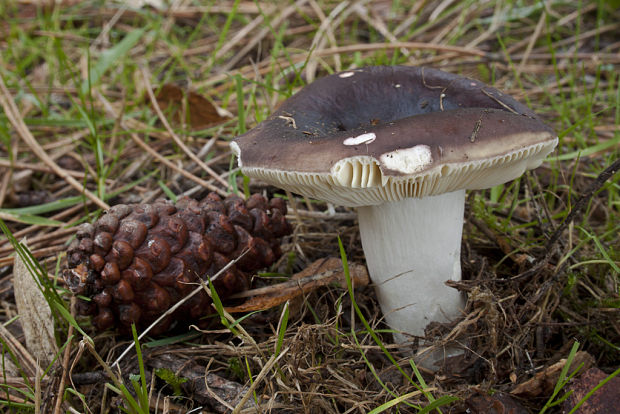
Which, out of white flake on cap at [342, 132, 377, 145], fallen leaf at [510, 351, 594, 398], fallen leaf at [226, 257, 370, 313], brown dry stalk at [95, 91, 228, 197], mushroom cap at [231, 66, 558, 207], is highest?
white flake on cap at [342, 132, 377, 145]

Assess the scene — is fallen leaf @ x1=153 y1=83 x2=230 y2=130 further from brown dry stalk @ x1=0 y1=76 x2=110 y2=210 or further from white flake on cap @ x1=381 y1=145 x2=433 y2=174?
white flake on cap @ x1=381 y1=145 x2=433 y2=174

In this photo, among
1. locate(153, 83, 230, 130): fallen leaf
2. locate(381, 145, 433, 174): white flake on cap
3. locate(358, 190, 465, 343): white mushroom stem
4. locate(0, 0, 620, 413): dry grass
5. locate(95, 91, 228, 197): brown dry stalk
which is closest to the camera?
locate(381, 145, 433, 174): white flake on cap

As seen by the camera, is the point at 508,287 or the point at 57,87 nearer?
the point at 508,287

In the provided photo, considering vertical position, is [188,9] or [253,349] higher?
[188,9]

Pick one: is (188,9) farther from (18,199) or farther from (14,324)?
(14,324)

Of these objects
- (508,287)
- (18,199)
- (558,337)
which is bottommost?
(558,337)

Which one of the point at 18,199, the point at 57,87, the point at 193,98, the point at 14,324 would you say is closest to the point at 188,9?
the point at 57,87

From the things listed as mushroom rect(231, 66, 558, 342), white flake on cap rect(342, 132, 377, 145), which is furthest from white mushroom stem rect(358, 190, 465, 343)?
white flake on cap rect(342, 132, 377, 145)

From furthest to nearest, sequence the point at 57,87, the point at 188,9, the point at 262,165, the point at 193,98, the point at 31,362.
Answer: the point at 188,9 < the point at 57,87 < the point at 193,98 < the point at 31,362 < the point at 262,165
